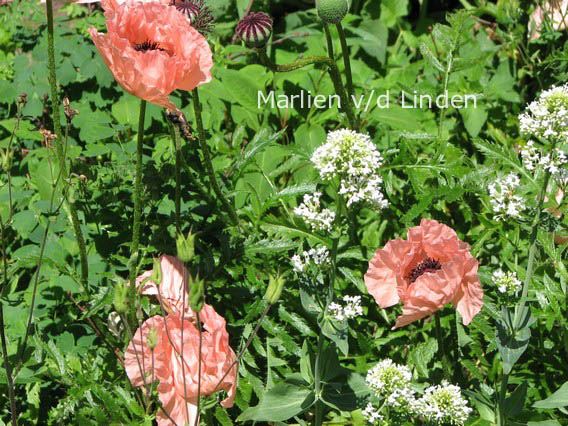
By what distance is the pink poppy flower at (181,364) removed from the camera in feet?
6.29

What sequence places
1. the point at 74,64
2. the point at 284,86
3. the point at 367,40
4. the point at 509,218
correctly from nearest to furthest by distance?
the point at 509,218, the point at 74,64, the point at 284,86, the point at 367,40

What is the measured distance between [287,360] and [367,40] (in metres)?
1.58

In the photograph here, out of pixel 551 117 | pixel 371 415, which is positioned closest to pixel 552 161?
pixel 551 117

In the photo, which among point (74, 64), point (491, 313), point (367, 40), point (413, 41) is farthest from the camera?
point (413, 41)

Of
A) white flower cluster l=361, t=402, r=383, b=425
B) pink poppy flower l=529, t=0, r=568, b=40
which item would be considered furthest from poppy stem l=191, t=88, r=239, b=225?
pink poppy flower l=529, t=0, r=568, b=40

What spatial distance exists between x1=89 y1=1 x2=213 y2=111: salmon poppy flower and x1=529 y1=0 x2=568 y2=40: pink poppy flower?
6.35 ft

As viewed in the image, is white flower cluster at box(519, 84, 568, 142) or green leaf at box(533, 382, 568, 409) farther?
green leaf at box(533, 382, 568, 409)

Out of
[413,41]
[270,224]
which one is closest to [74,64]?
[270,224]

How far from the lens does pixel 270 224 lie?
92.6 inches

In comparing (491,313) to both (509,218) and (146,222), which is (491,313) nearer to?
(509,218)

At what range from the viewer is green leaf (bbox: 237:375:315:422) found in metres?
1.98

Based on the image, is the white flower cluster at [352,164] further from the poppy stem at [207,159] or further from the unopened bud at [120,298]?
the poppy stem at [207,159]

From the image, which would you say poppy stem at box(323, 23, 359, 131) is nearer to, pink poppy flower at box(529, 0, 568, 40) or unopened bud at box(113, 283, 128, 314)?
unopened bud at box(113, 283, 128, 314)

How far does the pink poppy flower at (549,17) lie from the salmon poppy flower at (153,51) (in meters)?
1.93
